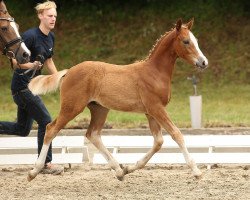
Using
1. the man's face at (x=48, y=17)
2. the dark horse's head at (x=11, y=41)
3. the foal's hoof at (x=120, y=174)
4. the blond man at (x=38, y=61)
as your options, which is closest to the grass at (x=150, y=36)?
the blond man at (x=38, y=61)

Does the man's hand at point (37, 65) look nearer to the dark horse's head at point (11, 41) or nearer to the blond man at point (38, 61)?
the blond man at point (38, 61)

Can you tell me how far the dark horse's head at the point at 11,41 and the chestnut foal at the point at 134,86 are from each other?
0.64m

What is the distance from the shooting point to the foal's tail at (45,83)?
950 centimetres

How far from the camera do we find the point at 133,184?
365 inches

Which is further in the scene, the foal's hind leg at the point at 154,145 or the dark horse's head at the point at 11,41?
the foal's hind leg at the point at 154,145

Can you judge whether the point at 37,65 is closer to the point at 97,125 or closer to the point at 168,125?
the point at 97,125

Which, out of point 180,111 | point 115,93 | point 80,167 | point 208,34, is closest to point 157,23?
point 208,34

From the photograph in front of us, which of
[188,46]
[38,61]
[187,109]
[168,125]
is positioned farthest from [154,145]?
[187,109]

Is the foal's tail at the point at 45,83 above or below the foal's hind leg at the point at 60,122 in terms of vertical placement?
above

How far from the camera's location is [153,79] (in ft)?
30.1

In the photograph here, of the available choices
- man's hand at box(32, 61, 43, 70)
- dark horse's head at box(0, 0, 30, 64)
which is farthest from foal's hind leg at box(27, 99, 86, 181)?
dark horse's head at box(0, 0, 30, 64)

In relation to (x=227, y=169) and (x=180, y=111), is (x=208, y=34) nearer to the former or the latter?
(x=180, y=111)

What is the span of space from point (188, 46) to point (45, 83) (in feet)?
5.63

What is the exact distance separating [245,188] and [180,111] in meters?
9.29
